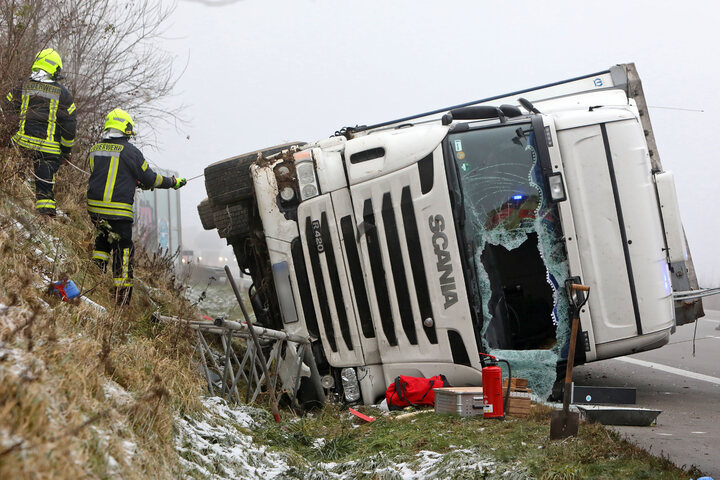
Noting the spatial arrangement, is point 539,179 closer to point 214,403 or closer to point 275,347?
point 275,347

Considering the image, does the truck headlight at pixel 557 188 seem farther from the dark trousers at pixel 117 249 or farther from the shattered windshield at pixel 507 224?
the dark trousers at pixel 117 249

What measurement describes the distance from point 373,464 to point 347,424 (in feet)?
5.37

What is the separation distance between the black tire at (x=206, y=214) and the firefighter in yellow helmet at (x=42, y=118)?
142 cm

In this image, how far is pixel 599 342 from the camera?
Result: 703 centimetres

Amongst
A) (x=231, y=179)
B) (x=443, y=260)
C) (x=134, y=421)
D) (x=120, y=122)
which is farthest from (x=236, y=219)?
(x=134, y=421)

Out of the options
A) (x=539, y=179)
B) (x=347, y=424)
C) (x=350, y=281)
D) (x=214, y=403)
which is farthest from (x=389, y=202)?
(x=214, y=403)

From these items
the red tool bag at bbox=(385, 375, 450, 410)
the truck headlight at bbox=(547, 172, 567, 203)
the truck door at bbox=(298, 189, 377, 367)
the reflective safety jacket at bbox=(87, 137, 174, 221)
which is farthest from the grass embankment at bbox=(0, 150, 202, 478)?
the truck headlight at bbox=(547, 172, 567, 203)

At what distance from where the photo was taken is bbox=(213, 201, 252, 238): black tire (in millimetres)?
8016

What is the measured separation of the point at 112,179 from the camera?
23.6 feet

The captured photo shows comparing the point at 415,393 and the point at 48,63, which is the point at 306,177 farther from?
the point at 48,63

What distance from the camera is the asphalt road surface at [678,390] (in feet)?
17.8

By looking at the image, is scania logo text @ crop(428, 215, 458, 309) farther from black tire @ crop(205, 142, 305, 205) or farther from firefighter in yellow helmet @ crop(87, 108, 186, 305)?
firefighter in yellow helmet @ crop(87, 108, 186, 305)

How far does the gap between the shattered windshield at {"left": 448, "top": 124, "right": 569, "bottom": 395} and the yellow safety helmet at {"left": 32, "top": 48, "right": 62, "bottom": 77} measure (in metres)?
3.40

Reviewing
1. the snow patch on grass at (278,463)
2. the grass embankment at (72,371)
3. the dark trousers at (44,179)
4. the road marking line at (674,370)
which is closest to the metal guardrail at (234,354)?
the grass embankment at (72,371)
